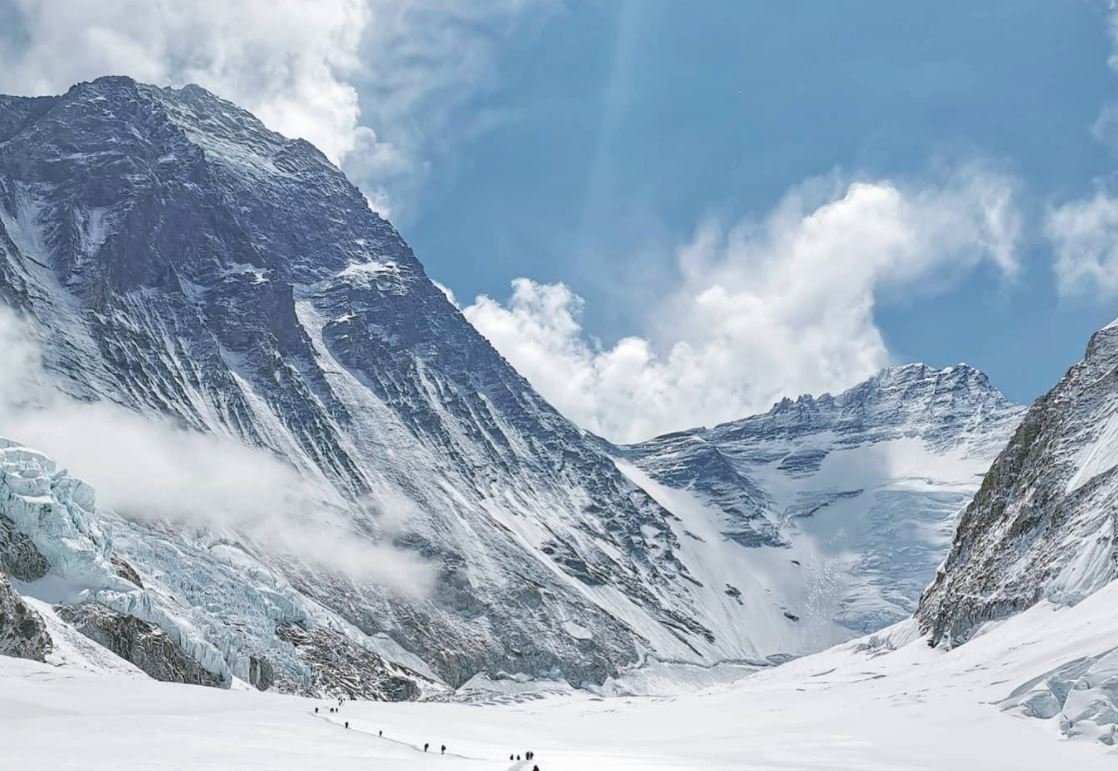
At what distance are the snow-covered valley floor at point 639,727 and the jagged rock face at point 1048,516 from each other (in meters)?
4.39

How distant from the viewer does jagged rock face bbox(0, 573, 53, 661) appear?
223ft

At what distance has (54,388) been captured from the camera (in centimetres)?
18188

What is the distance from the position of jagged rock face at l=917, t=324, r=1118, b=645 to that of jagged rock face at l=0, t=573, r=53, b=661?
3129 inches

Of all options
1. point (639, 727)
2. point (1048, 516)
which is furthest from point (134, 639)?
point (1048, 516)

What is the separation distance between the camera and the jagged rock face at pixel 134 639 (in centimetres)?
8712

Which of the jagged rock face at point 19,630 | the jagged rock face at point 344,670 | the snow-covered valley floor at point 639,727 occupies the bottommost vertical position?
the snow-covered valley floor at point 639,727

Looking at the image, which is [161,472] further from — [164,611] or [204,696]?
[204,696]

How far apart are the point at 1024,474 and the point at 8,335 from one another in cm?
17578

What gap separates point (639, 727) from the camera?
8269 cm

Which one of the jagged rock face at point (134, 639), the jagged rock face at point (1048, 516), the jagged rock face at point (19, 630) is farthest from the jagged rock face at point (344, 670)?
the jagged rock face at point (1048, 516)

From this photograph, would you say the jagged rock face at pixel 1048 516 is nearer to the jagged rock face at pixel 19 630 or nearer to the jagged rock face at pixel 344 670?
the jagged rock face at pixel 344 670

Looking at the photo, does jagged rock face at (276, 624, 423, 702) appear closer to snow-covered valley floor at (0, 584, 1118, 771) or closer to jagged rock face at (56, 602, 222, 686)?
jagged rock face at (56, 602, 222, 686)

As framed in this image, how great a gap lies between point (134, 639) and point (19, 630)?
65.7 feet

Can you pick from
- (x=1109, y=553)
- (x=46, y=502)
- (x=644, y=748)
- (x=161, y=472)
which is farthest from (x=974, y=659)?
(x=161, y=472)
